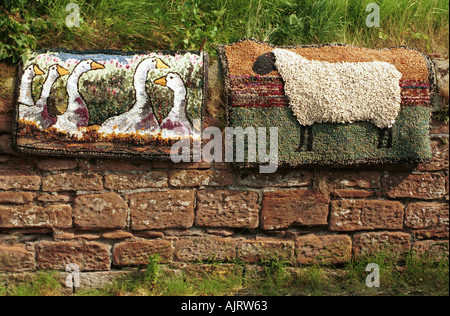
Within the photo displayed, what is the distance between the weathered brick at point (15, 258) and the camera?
8.60 feet

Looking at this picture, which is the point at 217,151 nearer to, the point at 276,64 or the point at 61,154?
the point at 276,64

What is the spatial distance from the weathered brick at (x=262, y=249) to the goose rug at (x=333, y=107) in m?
0.59

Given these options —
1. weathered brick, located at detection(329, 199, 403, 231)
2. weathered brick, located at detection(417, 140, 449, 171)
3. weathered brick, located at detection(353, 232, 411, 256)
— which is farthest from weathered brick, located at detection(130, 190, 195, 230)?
weathered brick, located at detection(417, 140, 449, 171)

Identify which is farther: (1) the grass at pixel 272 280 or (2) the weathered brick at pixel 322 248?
(2) the weathered brick at pixel 322 248

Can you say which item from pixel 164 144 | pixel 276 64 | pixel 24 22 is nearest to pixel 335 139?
pixel 276 64

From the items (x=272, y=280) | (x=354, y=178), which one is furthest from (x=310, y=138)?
(x=272, y=280)

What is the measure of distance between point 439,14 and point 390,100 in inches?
50.1

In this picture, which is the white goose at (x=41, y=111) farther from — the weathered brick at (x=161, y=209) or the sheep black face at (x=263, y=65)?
the sheep black face at (x=263, y=65)

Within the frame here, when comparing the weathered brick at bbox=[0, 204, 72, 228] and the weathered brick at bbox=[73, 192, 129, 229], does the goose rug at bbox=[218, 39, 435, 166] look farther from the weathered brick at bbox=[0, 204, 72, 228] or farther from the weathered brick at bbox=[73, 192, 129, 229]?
the weathered brick at bbox=[0, 204, 72, 228]

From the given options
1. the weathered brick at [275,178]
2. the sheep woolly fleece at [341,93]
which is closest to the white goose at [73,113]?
the weathered brick at [275,178]

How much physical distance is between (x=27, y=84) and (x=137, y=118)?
77cm

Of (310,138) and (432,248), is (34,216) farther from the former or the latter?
(432,248)

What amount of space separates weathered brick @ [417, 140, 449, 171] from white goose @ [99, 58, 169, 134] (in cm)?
198

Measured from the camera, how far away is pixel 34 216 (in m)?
2.60
